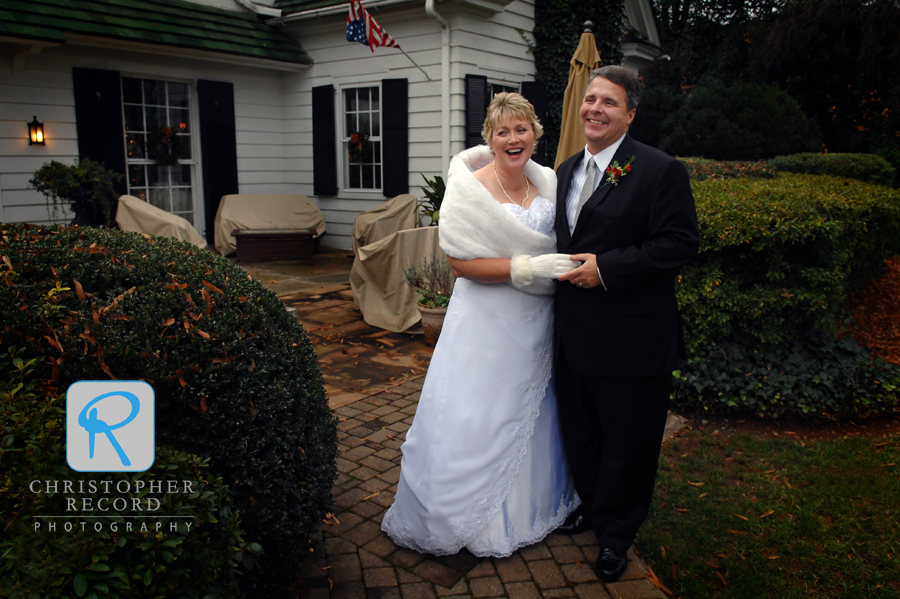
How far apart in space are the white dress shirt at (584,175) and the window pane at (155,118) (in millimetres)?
8993

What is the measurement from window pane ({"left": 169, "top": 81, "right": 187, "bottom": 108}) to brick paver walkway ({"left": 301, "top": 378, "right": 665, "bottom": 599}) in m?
8.85

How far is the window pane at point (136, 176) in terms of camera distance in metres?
9.73

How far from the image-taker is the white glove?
8.54 ft

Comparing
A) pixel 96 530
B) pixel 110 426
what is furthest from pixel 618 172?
pixel 96 530

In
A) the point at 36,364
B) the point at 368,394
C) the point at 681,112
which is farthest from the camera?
the point at 681,112

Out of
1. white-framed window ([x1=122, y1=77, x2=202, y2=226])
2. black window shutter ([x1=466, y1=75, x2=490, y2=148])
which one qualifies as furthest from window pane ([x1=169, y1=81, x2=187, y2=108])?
black window shutter ([x1=466, y1=75, x2=490, y2=148])

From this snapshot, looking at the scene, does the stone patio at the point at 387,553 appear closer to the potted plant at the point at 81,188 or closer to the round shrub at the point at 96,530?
the round shrub at the point at 96,530

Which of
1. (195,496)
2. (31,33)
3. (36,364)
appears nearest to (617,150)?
(195,496)

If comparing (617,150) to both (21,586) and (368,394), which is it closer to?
(21,586)

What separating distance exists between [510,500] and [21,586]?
6.23 ft

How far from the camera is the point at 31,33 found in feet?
24.3

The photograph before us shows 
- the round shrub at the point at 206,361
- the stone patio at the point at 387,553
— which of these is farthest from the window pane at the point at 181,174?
the round shrub at the point at 206,361

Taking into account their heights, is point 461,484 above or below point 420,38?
below

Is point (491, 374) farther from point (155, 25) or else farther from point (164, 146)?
point (164, 146)
